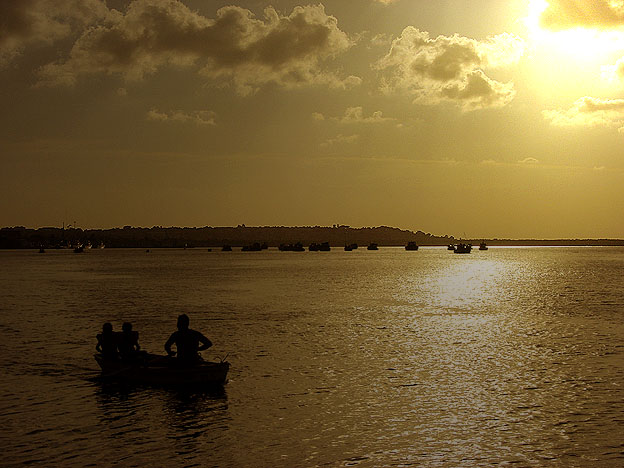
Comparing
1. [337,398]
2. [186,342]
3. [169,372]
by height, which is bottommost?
[337,398]

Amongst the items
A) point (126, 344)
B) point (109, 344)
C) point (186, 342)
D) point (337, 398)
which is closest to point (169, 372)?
point (186, 342)

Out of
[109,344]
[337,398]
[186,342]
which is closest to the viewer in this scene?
[186,342]

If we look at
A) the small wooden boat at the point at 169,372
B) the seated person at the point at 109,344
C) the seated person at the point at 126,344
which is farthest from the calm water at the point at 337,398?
the seated person at the point at 126,344

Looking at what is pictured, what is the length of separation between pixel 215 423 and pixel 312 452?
175 inches

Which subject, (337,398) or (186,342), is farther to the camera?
(337,398)

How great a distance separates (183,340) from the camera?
2694cm

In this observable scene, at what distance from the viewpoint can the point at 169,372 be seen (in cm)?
2725

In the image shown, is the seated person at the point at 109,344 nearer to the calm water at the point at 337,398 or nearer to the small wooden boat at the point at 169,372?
the small wooden boat at the point at 169,372

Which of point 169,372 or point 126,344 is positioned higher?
point 126,344

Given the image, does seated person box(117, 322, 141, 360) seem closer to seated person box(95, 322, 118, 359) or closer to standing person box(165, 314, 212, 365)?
seated person box(95, 322, 118, 359)

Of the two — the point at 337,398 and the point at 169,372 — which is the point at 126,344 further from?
the point at 337,398

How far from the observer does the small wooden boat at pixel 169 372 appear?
89.1 feet

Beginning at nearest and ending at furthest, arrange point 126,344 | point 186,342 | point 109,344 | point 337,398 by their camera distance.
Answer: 1. point 186,342
2. point 337,398
3. point 126,344
4. point 109,344

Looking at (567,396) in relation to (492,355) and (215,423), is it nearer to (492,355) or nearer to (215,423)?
(492,355)
